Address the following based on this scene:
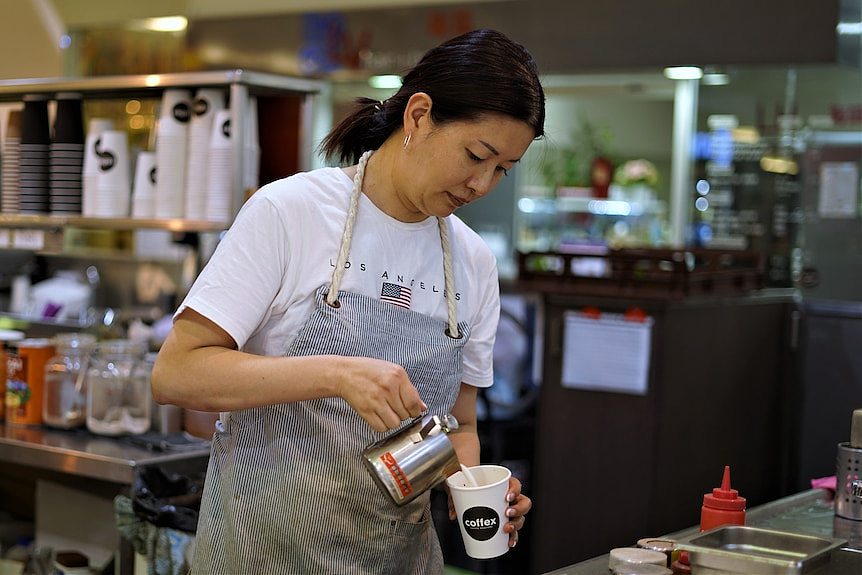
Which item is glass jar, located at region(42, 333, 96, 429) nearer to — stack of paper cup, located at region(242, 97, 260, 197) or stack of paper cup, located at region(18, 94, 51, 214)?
stack of paper cup, located at region(18, 94, 51, 214)

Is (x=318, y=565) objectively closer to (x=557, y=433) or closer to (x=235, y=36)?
(x=557, y=433)

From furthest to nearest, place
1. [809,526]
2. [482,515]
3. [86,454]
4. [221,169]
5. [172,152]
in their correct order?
1. [172,152]
2. [221,169]
3. [86,454]
4. [809,526]
5. [482,515]

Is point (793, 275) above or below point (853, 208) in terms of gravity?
below

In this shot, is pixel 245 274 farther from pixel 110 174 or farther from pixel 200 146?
pixel 110 174

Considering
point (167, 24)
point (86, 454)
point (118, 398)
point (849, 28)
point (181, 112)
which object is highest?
point (167, 24)

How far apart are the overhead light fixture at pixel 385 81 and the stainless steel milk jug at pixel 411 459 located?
4583mm

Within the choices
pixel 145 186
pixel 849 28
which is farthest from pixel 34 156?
pixel 849 28

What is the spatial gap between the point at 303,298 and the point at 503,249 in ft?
17.7

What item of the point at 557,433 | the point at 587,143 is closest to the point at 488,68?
the point at 557,433

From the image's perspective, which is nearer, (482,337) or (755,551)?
(755,551)

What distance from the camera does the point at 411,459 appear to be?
1743 millimetres

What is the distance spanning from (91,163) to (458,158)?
5.97ft

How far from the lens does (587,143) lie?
7.37 m

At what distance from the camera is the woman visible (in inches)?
73.2
